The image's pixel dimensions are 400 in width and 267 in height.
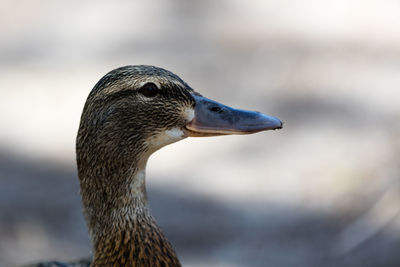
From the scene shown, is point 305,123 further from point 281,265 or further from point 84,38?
point 84,38

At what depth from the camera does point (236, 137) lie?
5273 mm

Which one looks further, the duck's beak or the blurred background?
the blurred background

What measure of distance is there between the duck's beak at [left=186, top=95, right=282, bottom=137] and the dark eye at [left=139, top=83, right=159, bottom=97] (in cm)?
16

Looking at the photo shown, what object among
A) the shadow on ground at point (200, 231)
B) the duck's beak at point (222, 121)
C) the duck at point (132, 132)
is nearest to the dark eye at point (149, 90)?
the duck at point (132, 132)

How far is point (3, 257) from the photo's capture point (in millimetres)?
4180

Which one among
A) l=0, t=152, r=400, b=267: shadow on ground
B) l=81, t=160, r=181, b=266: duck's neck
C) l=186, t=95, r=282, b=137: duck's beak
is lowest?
l=81, t=160, r=181, b=266: duck's neck

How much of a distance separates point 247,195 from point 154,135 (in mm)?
2217

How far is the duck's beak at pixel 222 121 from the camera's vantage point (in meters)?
2.54

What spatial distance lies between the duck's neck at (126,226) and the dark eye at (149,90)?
0.90ft

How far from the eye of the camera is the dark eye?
8.29ft

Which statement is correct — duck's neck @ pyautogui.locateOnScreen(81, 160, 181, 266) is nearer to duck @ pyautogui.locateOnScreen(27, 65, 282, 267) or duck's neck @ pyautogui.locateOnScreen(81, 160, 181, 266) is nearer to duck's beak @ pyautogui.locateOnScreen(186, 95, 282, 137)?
duck @ pyautogui.locateOnScreen(27, 65, 282, 267)

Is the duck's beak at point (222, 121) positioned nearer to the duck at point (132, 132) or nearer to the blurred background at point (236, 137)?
the duck at point (132, 132)

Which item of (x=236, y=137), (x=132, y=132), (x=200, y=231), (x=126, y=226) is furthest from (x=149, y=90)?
(x=236, y=137)

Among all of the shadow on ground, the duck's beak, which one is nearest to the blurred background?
the shadow on ground
